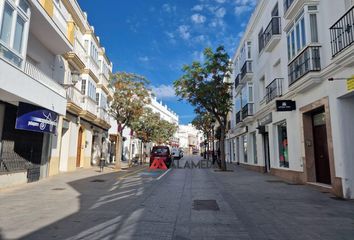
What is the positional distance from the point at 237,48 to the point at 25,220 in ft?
87.7

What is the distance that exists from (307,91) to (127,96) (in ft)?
47.0

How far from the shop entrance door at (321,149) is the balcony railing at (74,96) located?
14.2 metres

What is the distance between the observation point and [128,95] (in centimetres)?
2294

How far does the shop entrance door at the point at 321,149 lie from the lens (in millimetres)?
11961

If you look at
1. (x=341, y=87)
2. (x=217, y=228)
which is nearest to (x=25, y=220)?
(x=217, y=228)

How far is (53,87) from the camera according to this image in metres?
13.9

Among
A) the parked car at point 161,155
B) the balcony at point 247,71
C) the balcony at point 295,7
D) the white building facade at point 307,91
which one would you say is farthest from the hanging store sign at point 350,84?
the parked car at point 161,155

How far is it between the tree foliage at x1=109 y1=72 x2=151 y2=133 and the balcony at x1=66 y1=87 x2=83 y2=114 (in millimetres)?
3257

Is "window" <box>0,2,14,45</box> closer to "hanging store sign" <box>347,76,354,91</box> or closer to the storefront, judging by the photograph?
the storefront

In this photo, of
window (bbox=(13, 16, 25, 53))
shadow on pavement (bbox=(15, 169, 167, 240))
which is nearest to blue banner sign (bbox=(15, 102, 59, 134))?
window (bbox=(13, 16, 25, 53))

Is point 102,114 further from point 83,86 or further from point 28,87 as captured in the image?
point 28,87

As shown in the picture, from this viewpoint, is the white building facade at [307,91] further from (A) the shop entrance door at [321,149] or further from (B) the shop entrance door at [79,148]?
(B) the shop entrance door at [79,148]

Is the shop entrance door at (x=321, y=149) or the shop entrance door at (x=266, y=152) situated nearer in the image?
the shop entrance door at (x=321, y=149)

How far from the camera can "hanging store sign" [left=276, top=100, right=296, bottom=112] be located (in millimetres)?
14023
